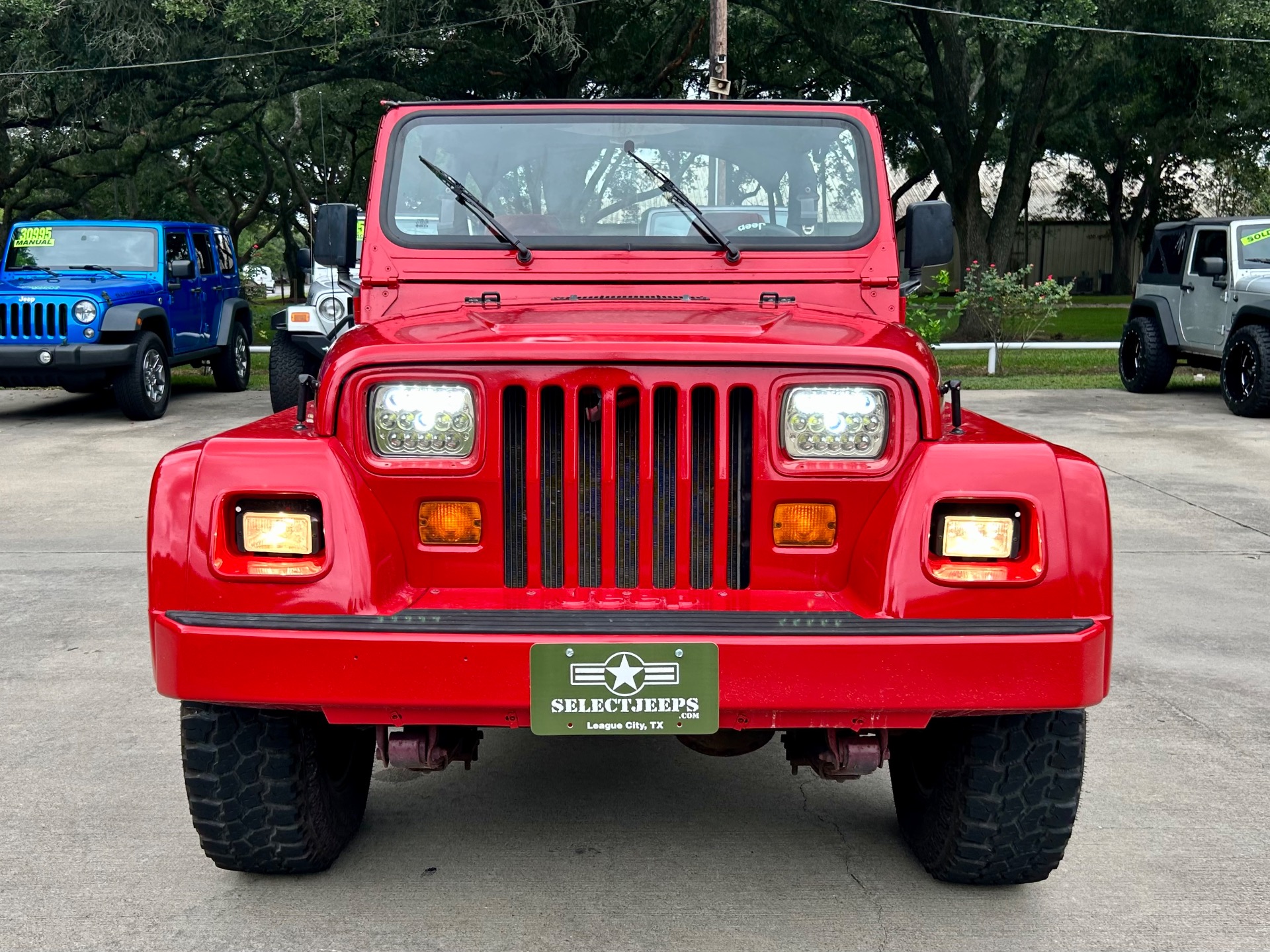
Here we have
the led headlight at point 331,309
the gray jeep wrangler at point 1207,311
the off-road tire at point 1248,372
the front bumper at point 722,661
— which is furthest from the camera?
the gray jeep wrangler at point 1207,311

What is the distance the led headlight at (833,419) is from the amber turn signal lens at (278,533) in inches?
41.7

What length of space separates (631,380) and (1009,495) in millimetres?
839

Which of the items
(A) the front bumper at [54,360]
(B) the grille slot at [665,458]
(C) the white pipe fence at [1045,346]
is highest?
(B) the grille slot at [665,458]

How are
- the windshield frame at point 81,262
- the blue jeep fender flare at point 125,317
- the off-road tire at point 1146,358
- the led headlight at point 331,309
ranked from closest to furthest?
the led headlight at point 331,309 < the blue jeep fender flare at point 125,317 < the windshield frame at point 81,262 < the off-road tire at point 1146,358

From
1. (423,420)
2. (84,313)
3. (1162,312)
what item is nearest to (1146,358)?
(1162,312)

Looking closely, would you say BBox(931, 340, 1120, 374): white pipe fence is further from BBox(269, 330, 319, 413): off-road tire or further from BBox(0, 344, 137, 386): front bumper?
BBox(0, 344, 137, 386): front bumper

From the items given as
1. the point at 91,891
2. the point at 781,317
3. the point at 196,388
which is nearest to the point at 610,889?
the point at 91,891

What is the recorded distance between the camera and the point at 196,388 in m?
16.5

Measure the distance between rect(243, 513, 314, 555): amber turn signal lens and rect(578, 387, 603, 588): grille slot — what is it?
1.94ft

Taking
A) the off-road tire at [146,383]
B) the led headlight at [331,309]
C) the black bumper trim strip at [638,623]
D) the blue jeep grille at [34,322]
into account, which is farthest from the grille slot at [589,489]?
the blue jeep grille at [34,322]

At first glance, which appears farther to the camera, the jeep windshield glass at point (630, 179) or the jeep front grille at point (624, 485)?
the jeep windshield glass at point (630, 179)

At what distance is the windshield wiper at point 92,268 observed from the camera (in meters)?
13.4

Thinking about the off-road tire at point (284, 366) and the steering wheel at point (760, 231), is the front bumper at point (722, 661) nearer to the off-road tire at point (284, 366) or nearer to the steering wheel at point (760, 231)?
the steering wheel at point (760, 231)

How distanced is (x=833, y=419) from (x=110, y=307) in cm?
1118
